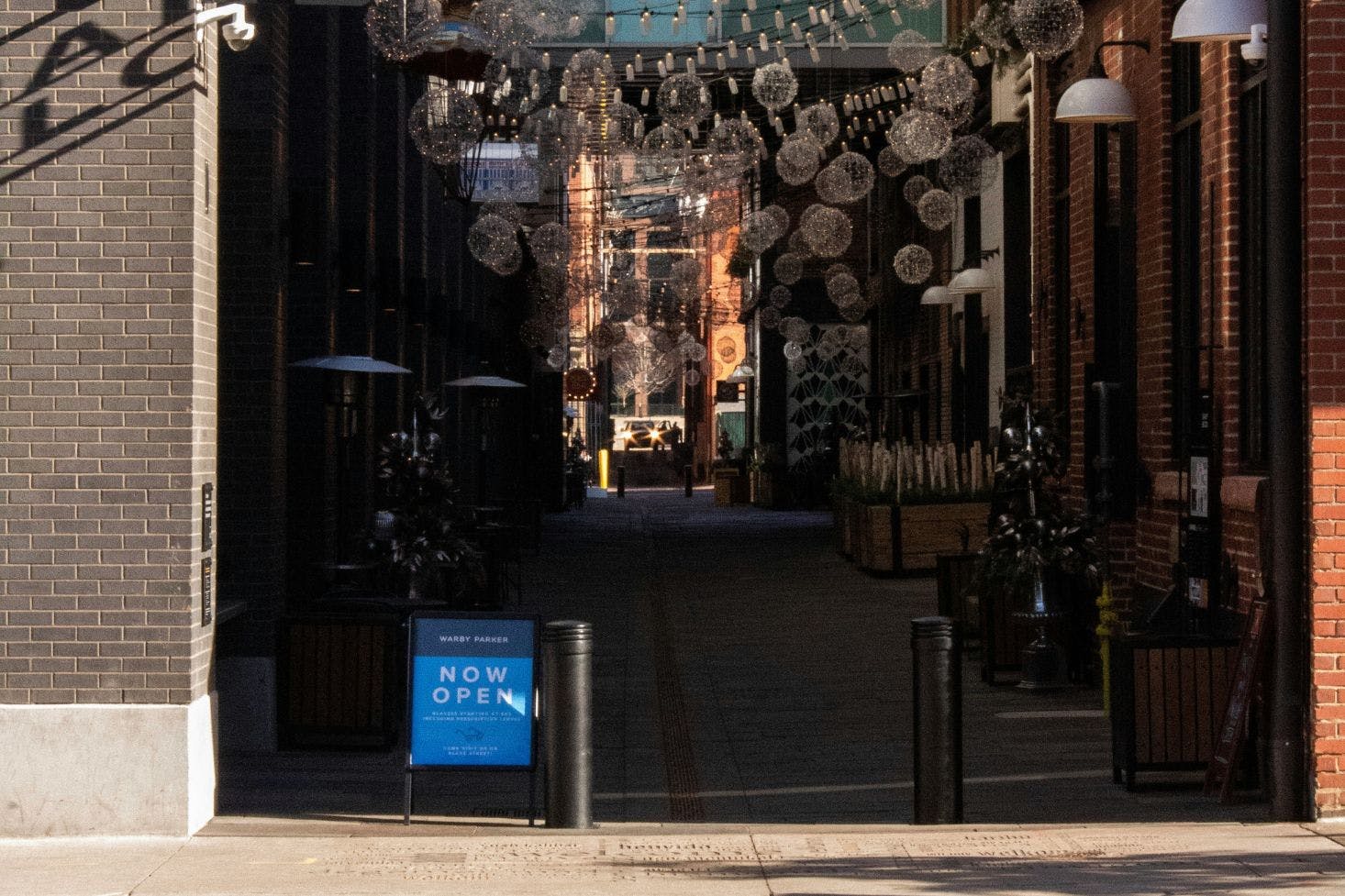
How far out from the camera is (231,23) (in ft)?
29.6

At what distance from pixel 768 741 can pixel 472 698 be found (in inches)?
123

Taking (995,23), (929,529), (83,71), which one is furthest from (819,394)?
(83,71)

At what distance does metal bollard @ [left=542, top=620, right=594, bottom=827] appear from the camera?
29.1 ft

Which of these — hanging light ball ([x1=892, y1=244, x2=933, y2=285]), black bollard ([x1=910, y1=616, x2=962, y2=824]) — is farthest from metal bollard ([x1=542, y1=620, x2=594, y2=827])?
hanging light ball ([x1=892, y1=244, x2=933, y2=285])

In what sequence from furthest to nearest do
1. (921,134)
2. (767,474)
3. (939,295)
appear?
(767,474) → (939,295) → (921,134)

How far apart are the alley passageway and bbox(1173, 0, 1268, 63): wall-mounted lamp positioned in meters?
3.90

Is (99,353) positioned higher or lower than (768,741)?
higher

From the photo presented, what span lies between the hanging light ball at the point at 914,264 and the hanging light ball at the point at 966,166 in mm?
5702

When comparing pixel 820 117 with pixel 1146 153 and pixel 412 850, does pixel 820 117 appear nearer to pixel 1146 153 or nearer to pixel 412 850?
pixel 1146 153

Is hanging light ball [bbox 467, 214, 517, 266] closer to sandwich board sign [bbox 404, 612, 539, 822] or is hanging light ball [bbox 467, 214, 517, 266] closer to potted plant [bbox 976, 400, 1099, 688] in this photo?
potted plant [bbox 976, 400, 1099, 688]

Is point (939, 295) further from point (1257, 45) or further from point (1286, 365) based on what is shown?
point (1286, 365)

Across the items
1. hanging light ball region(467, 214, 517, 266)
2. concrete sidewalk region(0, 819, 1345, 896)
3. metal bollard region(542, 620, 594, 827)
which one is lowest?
concrete sidewalk region(0, 819, 1345, 896)

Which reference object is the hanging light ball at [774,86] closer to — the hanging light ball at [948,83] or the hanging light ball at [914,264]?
the hanging light ball at [948,83]

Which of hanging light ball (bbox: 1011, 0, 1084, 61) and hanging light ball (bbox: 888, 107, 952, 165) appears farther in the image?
hanging light ball (bbox: 888, 107, 952, 165)
